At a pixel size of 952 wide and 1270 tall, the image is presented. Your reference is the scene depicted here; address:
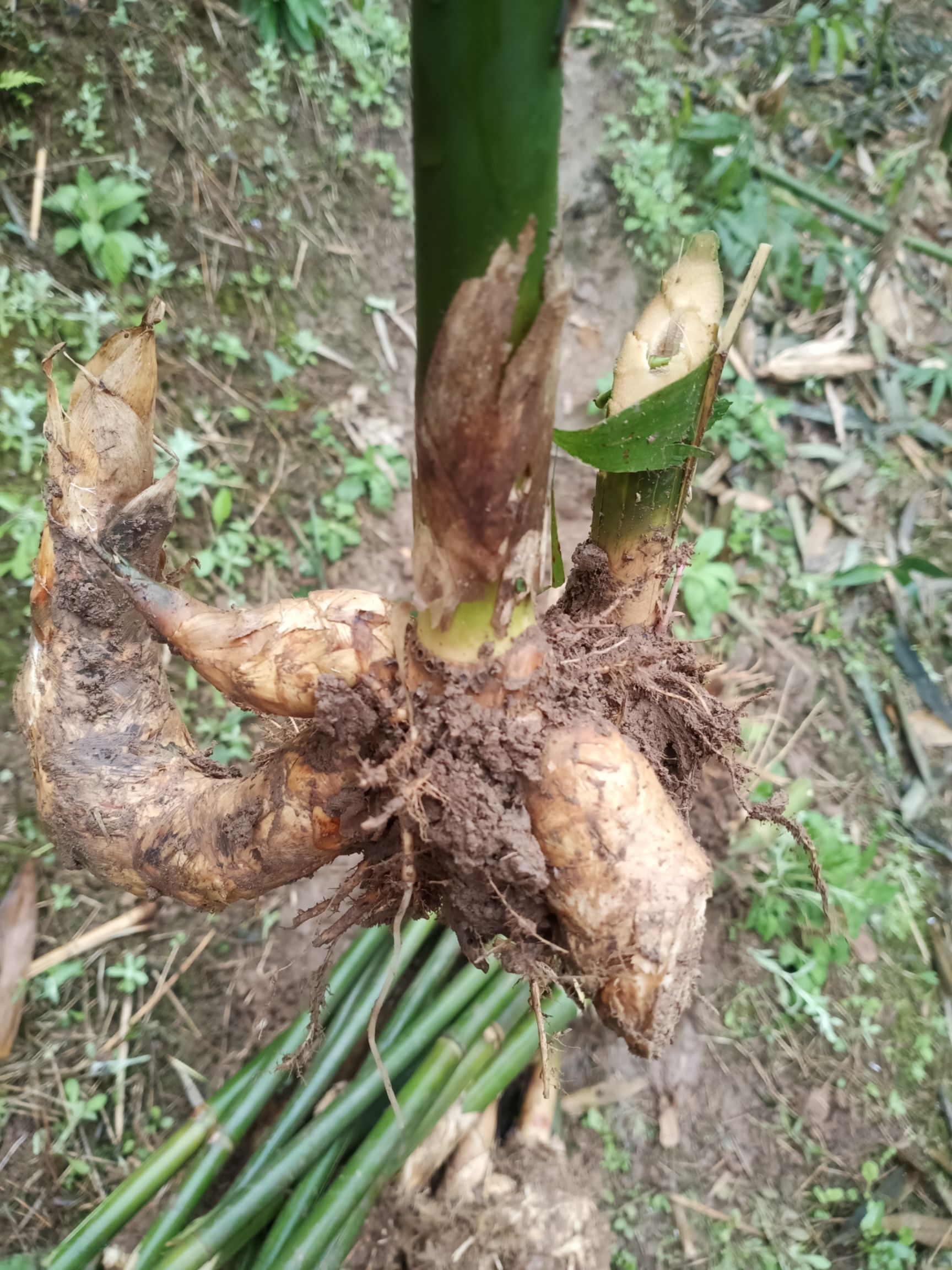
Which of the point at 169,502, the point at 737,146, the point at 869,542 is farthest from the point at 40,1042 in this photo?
the point at 737,146

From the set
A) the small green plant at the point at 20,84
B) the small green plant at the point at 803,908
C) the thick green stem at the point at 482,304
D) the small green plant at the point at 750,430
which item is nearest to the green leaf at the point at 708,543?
the small green plant at the point at 750,430

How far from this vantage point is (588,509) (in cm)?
222

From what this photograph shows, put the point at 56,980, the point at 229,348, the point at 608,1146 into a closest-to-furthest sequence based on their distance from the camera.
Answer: the point at 56,980 → the point at 608,1146 → the point at 229,348

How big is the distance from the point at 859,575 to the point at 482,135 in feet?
6.54

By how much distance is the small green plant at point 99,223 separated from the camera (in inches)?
64.7

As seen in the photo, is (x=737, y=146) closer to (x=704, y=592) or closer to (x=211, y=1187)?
(x=704, y=592)

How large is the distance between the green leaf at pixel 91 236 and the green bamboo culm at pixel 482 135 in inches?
57.2

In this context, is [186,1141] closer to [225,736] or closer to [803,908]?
[225,736]

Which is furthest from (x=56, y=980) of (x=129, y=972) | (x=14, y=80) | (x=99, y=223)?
(x=14, y=80)

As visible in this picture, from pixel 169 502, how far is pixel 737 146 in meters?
2.12

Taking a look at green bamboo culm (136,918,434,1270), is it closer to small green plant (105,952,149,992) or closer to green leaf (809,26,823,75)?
small green plant (105,952,149,992)

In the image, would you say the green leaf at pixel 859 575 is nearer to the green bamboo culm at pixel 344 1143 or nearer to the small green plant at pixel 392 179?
the green bamboo culm at pixel 344 1143

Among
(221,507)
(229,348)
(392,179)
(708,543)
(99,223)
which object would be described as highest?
(392,179)

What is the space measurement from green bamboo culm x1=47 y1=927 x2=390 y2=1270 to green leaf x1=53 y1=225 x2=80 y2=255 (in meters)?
1.59
